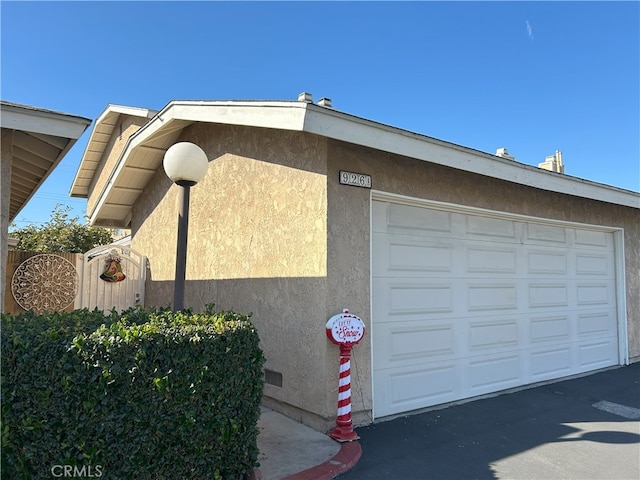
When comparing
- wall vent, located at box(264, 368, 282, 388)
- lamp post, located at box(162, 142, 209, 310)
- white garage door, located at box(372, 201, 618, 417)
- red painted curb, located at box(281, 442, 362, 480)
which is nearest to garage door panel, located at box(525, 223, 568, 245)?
white garage door, located at box(372, 201, 618, 417)

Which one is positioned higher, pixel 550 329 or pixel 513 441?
pixel 550 329

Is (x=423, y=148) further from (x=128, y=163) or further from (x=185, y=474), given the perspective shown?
(x=128, y=163)

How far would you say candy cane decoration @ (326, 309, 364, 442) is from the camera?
14.6 feet

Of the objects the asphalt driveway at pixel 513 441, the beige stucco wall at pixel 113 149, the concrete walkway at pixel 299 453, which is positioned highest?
the beige stucco wall at pixel 113 149

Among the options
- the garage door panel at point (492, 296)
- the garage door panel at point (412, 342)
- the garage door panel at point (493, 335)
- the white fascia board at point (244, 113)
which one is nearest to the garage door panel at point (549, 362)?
the garage door panel at point (493, 335)

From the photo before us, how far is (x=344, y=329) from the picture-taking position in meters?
4.55

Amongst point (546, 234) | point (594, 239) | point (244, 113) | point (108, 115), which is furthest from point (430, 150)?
point (108, 115)

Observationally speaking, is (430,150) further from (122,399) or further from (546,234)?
(122,399)

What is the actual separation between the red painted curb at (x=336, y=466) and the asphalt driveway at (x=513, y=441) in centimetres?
7

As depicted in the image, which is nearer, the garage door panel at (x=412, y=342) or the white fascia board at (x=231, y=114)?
the white fascia board at (x=231, y=114)

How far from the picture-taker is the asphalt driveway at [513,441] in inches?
153

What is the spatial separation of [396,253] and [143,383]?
3.48 meters

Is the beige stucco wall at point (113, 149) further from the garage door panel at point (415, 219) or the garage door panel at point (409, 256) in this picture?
the garage door panel at point (409, 256)

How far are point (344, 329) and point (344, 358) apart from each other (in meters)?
0.30
